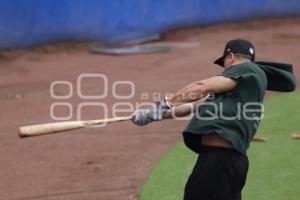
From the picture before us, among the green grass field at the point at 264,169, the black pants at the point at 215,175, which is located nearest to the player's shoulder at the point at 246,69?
the black pants at the point at 215,175

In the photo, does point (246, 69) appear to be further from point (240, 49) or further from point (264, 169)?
point (264, 169)

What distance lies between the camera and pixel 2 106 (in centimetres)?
933

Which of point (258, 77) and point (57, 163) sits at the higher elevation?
point (258, 77)

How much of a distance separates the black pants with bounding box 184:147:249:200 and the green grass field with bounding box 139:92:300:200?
66.1 inches

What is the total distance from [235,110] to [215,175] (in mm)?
425

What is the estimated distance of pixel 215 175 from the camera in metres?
4.23

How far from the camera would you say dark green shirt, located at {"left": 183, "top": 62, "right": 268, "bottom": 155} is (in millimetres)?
4164

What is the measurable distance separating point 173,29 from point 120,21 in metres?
1.33

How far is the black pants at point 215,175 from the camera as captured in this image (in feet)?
13.9

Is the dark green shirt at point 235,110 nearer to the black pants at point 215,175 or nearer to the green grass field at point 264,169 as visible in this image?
the black pants at point 215,175

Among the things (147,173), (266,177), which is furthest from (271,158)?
(147,173)

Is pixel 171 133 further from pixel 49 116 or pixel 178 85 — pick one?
pixel 178 85

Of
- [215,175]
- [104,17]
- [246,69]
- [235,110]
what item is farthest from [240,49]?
[104,17]

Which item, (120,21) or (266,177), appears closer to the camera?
(266,177)
